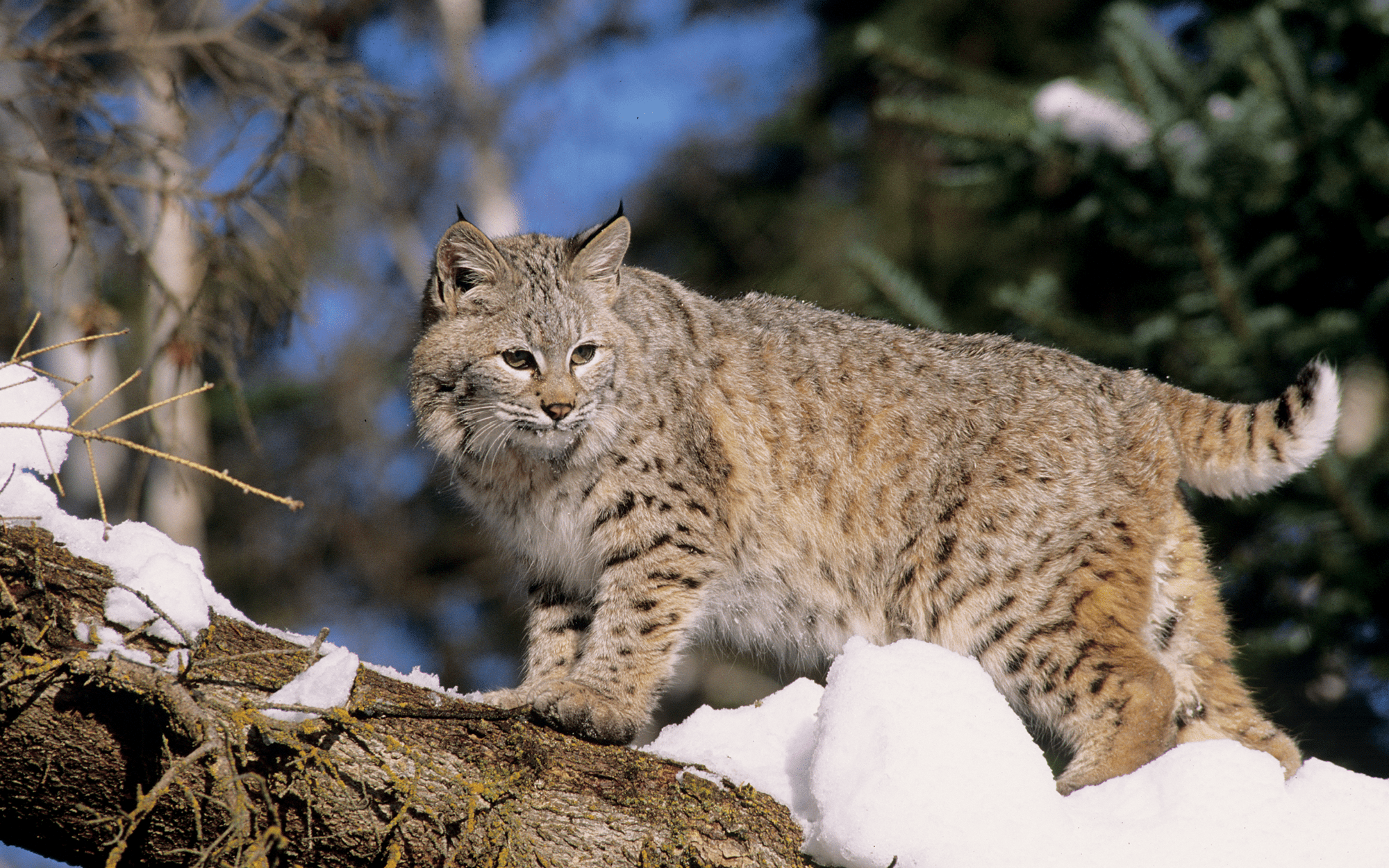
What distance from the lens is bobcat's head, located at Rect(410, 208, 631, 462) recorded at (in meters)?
3.92

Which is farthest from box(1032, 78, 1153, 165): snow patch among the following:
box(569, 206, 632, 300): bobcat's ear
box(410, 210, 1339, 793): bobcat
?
box(569, 206, 632, 300): bobcat's ear

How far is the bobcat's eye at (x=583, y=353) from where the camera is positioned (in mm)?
4090

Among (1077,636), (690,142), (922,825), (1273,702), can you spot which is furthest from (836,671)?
(690,142)

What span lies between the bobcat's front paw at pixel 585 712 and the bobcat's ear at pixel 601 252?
5.12ft

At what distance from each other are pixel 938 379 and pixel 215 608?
2740mm

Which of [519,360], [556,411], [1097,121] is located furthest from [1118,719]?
[1097,121]

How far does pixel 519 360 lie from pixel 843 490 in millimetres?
1282

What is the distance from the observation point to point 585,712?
131 inches

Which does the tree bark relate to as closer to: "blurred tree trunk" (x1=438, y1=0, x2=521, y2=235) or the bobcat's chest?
the bobcat's chest

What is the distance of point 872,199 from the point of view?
1160cm

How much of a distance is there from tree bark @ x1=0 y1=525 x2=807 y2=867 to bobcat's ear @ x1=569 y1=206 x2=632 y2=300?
6.75 ft

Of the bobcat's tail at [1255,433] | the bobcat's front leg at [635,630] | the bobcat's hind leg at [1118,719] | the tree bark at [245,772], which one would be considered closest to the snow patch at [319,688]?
the tree bark at [245,772]

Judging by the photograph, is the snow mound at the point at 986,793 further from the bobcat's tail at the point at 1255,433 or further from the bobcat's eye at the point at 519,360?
the bobcat's eye at the point at 519,360

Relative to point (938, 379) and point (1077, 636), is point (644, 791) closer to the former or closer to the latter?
point (1077, 636)
